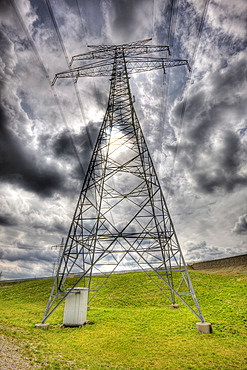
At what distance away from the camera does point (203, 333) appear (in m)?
10.6

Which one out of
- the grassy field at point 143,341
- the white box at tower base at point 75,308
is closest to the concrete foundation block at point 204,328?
the grassy field at point 143,341

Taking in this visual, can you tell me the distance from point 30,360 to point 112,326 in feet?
24.1

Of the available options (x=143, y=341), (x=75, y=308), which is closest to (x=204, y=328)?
(x=143, y=341)

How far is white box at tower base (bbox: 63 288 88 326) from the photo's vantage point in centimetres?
1273

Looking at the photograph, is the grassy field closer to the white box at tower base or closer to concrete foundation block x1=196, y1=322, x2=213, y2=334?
concrete foundation block x1=196, y1=322, x2=213, y2=334

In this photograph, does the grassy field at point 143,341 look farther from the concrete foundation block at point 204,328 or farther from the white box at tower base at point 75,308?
the white box at tower base at point 75,308

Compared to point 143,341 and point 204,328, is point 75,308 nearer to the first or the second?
point 143,341

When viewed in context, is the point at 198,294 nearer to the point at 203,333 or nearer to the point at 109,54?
the point at 203,333

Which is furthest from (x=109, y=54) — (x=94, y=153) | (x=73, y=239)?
(x=73, y=239)

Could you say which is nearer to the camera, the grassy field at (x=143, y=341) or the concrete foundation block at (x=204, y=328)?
the grassy field at (x=143, y=341)

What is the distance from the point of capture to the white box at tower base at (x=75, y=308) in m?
12.7

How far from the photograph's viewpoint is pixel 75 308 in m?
13.0

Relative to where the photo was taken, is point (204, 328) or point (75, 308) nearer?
point (204, 328)

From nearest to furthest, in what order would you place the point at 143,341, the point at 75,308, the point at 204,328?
the point at 143,341, the point at 204,328, the point at 75,308
